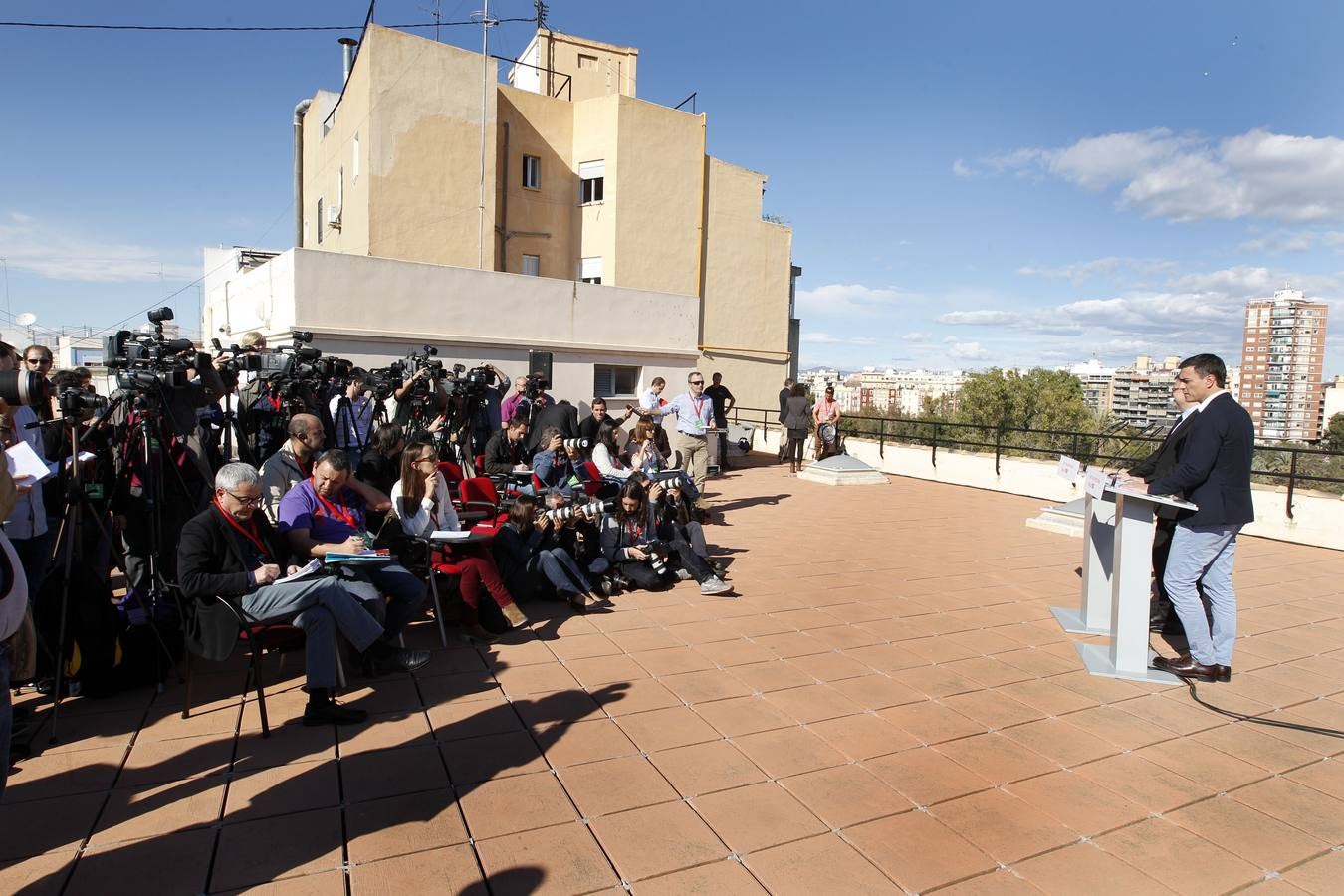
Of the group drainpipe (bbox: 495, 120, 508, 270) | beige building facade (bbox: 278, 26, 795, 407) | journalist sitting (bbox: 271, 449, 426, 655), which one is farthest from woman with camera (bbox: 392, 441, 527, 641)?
drainpipe (bbox: 495, 120, 508, 270)

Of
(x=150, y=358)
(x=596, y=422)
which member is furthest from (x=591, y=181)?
(x=150, y=358)

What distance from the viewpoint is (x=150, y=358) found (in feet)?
14.1

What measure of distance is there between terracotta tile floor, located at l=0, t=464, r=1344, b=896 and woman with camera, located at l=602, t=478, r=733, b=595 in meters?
0.66

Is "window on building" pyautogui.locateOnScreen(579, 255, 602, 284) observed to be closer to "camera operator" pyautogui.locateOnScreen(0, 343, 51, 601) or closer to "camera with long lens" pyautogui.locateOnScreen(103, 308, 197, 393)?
"camera with long lens" pyautogui.locateOnScreen(103, 308, 197, 393)

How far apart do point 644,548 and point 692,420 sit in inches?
143

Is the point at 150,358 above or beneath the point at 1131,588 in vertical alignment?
above

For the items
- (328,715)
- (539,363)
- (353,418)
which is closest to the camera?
(328,715)

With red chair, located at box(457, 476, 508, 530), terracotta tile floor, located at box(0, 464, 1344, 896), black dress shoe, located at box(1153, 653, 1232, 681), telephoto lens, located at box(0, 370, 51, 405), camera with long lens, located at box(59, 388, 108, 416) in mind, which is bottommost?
terracotta tile floor, located at box(0, 464, 1344, 896)

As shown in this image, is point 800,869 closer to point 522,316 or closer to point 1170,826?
point 1170,826

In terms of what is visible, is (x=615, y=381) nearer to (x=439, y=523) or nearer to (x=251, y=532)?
(x=439, y=523)

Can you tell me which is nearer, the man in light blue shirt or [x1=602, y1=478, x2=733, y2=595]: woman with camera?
[x1=602, y1=478, x2=733, y2=595]: woman with camera

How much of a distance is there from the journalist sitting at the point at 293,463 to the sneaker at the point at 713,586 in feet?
8.25

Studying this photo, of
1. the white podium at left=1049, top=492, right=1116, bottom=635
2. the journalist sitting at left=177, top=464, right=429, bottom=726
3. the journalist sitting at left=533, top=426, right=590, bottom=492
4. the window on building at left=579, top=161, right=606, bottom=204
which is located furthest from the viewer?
the window on building at left=579, top=161, right=606, bottom=204

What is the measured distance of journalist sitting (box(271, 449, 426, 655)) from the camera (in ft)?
14.3
